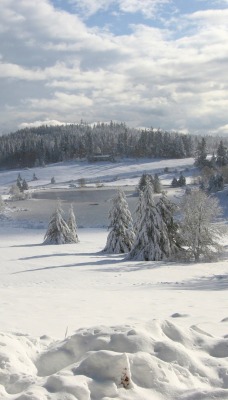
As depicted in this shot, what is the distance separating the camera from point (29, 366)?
21.8 ft

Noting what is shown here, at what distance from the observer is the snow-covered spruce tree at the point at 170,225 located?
3581 cm

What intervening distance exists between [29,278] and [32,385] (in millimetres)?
19177

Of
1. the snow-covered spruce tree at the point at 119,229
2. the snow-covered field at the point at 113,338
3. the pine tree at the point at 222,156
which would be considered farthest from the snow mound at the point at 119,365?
the pine tree at the point at 222,156

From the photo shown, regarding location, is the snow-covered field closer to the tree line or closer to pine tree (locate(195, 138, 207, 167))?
the tree line

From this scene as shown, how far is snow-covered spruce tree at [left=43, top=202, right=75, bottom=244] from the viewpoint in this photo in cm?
4797

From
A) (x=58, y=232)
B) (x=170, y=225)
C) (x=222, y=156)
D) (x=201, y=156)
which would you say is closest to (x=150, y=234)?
(x=170, y=225)

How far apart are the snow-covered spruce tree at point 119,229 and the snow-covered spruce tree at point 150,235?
171 inches

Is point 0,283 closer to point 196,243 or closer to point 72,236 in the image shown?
point 196,243

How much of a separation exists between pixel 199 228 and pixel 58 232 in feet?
60.3

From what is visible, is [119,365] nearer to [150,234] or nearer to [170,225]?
[150,234]

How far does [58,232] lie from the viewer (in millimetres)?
48125

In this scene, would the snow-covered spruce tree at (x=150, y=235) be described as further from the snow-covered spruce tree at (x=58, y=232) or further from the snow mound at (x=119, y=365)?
the snow mound at (x=119, y=365)

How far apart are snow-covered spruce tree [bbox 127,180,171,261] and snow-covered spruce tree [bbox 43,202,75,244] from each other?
567 inches

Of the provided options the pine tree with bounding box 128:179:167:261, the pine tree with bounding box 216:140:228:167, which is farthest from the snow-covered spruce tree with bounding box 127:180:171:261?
the pine tree with bounding box 216:140:228:167
